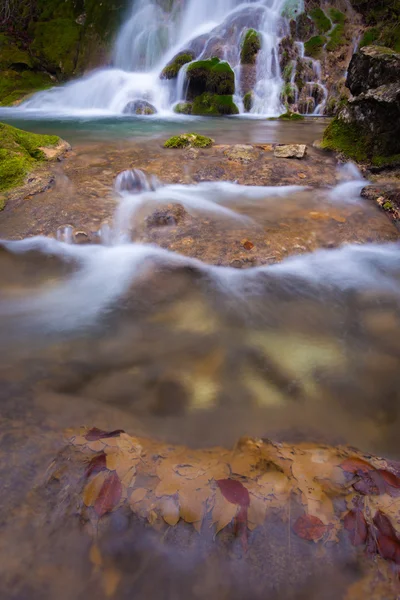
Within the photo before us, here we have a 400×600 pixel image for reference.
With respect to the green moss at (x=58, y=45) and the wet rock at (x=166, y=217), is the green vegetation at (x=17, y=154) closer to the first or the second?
the wet rock at (x=166, y=217)

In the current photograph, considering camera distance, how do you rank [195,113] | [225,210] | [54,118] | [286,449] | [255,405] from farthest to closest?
[195,113] < [54,118] < [225,210] < [255,405] < [286,449]

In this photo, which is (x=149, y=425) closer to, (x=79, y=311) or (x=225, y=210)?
(x=79, y=311)

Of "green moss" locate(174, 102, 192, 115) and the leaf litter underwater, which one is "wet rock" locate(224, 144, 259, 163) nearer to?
the leaf litter underwater

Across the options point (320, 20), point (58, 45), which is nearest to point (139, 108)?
point (320, 20)

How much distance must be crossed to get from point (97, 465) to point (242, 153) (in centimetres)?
630

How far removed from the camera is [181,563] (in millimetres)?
1418

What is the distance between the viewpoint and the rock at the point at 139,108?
13906 mm

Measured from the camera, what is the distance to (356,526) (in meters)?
1.49

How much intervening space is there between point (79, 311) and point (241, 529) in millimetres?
2475

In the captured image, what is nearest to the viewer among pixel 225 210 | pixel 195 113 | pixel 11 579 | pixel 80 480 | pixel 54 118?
pixel 11 579

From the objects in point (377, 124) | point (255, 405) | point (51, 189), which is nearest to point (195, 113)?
point (377, 124)

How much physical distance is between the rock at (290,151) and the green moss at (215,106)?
818 cm

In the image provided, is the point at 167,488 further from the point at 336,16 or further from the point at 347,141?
the point at 336,16

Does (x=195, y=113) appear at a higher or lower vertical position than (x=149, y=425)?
higher
